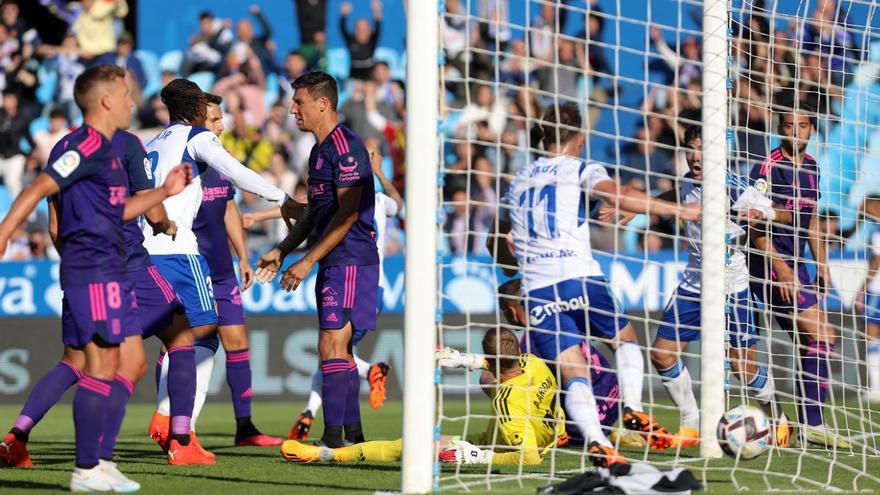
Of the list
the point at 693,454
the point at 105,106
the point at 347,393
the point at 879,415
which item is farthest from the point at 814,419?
the point at 105,106

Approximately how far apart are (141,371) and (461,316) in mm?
7514

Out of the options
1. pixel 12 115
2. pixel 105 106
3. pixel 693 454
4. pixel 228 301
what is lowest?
pixel 693 454

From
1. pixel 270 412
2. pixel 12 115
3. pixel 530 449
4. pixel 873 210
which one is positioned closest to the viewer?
pixel 530 449

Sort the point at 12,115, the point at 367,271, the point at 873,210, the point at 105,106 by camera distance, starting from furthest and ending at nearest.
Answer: the point at 12,115, the point at 873,210, the point at 367,271, the point at 105,106

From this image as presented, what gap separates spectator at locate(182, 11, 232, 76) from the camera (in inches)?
693

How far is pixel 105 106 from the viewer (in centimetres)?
566

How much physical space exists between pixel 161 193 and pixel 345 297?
1.86 meters

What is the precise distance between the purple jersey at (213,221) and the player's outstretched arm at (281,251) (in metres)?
1.07

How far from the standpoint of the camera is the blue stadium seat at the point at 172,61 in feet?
58.5

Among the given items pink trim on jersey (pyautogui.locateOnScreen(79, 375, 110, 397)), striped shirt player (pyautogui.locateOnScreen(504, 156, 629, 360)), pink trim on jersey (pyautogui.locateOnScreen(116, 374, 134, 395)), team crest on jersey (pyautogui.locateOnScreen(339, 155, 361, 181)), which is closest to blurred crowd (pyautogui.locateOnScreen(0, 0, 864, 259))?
team crest on jersey (pyautogui.locateOnScreen(339, 155, 361, 181))

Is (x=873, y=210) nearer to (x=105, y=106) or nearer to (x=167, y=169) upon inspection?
(x=167, y=169)

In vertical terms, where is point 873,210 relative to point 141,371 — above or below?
above

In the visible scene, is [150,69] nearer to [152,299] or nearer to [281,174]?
[281,174]

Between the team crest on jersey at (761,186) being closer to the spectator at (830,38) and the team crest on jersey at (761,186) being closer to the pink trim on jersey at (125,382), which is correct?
the spectator at (830,38)
